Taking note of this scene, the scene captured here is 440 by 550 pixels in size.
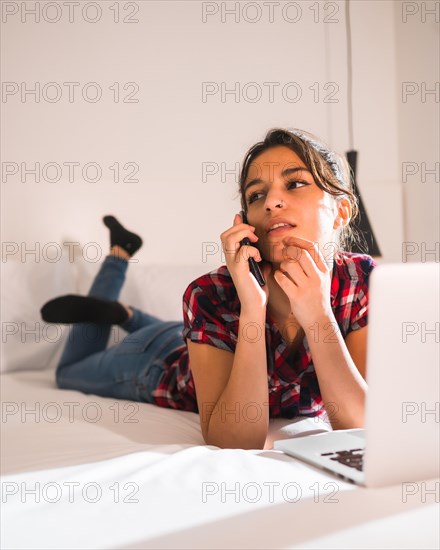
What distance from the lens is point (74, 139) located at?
253cm

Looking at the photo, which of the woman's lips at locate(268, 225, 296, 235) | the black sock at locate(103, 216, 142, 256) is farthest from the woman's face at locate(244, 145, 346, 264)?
the black sock at locate(103, 216, 142, 256)

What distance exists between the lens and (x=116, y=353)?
1.88 m

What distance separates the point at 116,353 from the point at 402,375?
1279 millimetres

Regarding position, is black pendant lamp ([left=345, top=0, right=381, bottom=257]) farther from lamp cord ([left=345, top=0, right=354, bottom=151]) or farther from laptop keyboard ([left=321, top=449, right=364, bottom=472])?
laptop keyboard ([left=321, top=449, right=364, bottom=472])

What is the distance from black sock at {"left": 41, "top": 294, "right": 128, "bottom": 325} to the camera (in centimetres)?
194

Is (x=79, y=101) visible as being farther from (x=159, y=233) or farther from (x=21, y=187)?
(x=159, y=233)

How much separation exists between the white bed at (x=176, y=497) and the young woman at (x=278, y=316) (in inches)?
3.1

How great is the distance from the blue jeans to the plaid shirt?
1.33 feet

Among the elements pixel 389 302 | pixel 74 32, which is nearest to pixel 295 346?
pixel 389 302

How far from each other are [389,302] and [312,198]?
716mm

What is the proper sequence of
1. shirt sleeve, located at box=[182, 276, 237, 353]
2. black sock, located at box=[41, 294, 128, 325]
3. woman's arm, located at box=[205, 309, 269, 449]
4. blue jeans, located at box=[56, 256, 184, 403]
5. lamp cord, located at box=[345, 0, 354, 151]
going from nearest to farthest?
woman's arm, located at box=[205, 309, 269, 449]
shirt sleeve, located at box=[182, 276, 237, 353]
blue jeans, located at box=[56, 256, 184, 403]
black sock, located at box=[41, 294, 128, 325]
lamp cord, located at box=[345, 0, 354, 151]

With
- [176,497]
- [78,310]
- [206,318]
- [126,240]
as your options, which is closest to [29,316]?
[78,310]

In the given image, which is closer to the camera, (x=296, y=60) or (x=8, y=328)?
(x=8, y=328)

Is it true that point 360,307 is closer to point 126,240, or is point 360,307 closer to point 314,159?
point 314,159
